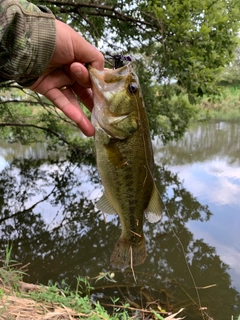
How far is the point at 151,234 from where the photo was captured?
535 centimetres

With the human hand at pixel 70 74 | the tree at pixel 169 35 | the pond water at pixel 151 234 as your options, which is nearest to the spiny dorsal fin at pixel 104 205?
the human hand at pixel 70 74

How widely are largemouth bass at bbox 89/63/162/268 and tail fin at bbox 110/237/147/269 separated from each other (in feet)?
0.98

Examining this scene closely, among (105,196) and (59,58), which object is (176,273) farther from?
(59,58)

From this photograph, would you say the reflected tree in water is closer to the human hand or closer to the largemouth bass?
the largemouth bass

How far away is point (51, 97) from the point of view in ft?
6.57

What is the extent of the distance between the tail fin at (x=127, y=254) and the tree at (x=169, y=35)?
9.47ft

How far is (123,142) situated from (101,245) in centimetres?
365

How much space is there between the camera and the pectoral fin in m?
2.00

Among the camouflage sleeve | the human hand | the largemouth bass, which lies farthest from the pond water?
the camouflage sleeve

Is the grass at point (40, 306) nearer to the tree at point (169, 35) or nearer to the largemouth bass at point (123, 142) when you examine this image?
the largemouth bass at point (123, 142)

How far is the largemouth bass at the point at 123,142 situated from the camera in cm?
178

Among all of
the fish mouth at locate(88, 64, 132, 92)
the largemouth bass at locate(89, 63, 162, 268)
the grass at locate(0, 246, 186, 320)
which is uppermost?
the fish mouth at locate(88, 64, 132, 92)

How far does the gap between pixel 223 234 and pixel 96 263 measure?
2.18 m

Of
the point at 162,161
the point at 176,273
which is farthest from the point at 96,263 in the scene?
the point at 162,161
